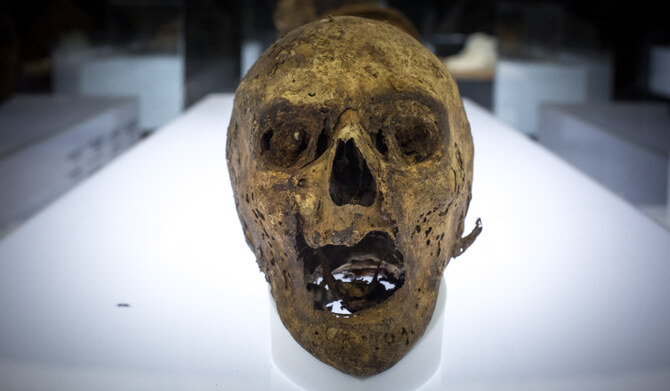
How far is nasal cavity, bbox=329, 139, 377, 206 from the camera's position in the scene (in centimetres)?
176

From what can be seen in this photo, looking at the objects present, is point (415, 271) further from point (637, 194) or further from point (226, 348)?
point (637, 194)

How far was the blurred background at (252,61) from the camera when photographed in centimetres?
405

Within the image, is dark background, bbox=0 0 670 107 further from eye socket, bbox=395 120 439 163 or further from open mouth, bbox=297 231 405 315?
eye socket, bbox=395 120 439 163

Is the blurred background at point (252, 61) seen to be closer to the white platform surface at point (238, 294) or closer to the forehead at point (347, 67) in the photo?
the white platform surface at point (238, 294)

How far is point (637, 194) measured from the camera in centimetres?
421

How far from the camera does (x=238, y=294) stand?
2480mm

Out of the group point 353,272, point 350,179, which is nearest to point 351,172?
point 350,179

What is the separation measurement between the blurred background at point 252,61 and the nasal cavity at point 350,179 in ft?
6.90

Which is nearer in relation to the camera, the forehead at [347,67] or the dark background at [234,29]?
the forehead at [347,67]

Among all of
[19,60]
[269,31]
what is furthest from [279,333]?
[269,31]

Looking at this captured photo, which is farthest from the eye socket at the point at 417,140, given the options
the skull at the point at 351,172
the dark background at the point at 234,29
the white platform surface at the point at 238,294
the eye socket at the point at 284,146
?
the dark background at the point at 234,29

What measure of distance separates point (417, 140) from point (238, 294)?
1.00 m

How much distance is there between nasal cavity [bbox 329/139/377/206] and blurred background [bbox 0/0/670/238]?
2102mm

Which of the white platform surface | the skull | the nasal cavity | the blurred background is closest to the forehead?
the skull
